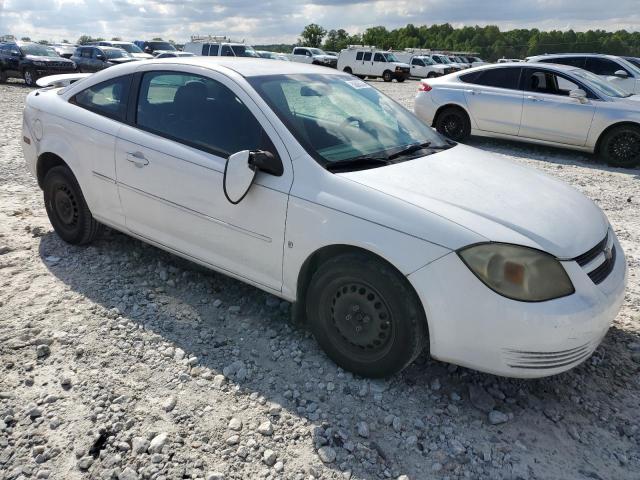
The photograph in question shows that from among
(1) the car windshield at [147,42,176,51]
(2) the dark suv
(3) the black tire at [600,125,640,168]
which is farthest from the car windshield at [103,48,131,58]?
(3) the black tire at [600,125,640,168]

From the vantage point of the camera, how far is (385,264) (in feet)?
8.89

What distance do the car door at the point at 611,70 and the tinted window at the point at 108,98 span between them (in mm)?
11271

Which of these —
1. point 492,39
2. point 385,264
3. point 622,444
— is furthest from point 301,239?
point 492,39

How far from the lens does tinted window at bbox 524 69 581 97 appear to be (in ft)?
29.1

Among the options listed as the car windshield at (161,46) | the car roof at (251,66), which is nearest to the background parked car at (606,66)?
the car roof at (251,66)

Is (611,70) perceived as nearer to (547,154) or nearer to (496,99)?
(547,154)

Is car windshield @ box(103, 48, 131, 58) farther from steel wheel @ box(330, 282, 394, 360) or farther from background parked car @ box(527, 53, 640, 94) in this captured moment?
steel wheel @ box(330, 282, 394, 360)

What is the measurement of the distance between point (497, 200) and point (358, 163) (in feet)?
2.56

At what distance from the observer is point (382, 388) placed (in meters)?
2.91

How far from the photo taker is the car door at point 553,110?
28.2 feet

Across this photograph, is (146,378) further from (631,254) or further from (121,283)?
(631,254)

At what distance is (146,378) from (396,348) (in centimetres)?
137

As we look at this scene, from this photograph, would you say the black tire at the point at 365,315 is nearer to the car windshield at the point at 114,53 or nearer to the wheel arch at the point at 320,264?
the wheel arch at the point at 320,264

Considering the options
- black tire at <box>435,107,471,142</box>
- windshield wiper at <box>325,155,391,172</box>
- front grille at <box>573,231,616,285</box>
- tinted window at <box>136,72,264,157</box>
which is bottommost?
black tire at <box>435,107,471,142</box>
